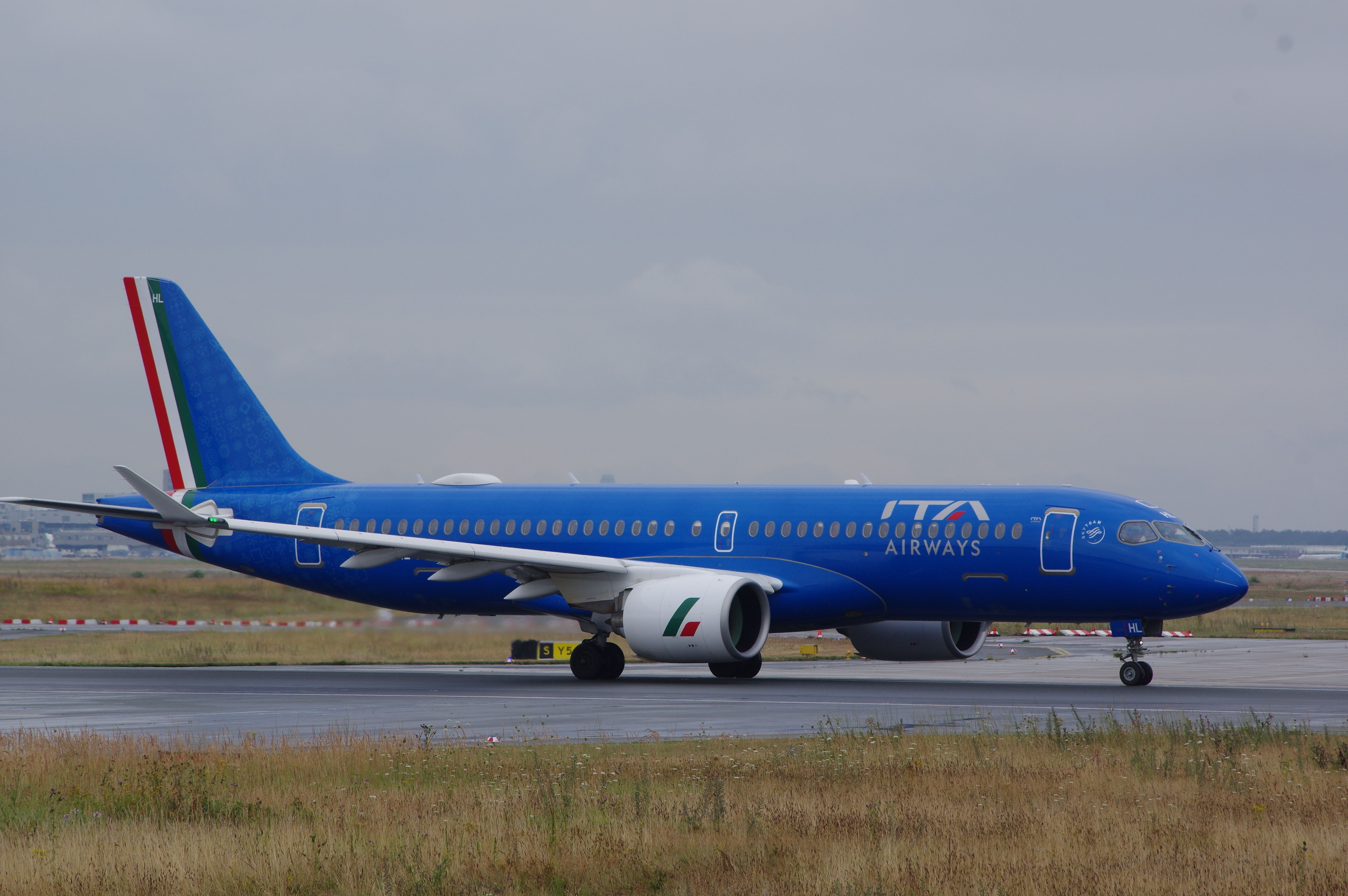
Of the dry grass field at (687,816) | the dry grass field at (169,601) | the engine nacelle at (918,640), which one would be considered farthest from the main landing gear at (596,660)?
the dry grass field at (687,816)

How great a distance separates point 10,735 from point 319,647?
20.4 m

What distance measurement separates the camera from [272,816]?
12586 mm

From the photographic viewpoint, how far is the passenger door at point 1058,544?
27344mm

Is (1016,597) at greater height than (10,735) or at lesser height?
greater

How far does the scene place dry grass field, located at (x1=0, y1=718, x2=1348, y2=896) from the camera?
33.6 ft

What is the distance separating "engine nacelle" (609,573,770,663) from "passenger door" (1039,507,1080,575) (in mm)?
5051

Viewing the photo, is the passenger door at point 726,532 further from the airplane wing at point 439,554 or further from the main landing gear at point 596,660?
the main landing gear at point 596,660

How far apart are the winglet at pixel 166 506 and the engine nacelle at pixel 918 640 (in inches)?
518

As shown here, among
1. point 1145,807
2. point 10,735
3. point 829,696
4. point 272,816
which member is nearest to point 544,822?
point 272,816

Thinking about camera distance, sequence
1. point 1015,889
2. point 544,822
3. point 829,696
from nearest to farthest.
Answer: point 1015,889, point 544,822, point 829,696

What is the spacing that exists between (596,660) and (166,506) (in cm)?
928

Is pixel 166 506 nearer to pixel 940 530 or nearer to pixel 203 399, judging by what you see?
pixel 203 399

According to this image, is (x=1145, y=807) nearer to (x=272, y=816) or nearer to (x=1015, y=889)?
(x=1015, y=889)

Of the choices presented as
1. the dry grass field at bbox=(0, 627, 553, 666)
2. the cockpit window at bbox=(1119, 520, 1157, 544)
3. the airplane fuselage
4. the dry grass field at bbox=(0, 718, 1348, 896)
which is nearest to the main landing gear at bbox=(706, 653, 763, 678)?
the airplane fuselage
